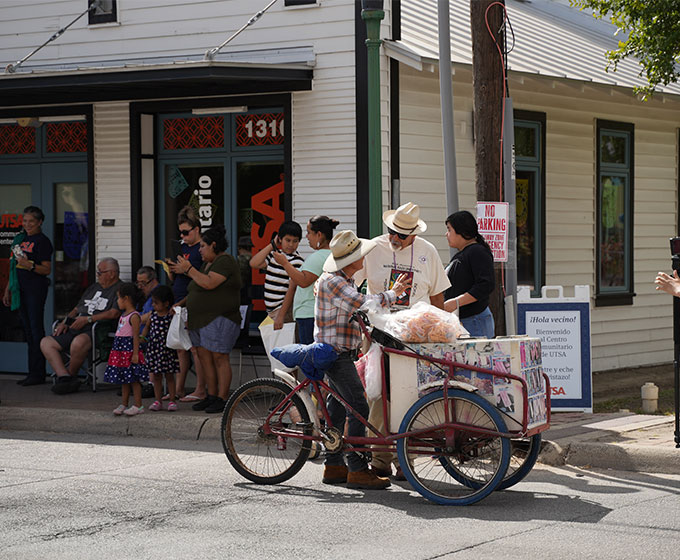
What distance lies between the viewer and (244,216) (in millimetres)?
13023

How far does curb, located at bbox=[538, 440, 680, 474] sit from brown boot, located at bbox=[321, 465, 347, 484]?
172cm

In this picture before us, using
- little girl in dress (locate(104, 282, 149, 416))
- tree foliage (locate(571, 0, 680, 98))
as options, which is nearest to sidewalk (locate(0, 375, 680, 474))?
little girl in dress (locate(104, 282, 149, 416))

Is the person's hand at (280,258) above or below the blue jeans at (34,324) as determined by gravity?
above

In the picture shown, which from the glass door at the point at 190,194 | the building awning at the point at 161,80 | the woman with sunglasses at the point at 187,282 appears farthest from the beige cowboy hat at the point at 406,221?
the glass door at the point at 190,194

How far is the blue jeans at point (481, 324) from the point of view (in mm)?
9344

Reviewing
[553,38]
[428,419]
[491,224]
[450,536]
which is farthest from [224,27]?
[450,536]

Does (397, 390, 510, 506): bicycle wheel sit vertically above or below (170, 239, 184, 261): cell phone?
below

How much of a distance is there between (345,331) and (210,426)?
119 inches

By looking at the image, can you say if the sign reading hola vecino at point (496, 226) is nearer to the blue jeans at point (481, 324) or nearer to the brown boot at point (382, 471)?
the blue jeans at point (481, 324)

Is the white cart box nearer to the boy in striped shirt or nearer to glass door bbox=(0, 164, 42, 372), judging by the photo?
the boy in striped shirt

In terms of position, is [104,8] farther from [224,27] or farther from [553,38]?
[553,38]

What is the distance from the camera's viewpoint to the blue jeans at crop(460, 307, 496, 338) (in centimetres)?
934

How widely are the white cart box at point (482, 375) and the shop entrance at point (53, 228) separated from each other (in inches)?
274

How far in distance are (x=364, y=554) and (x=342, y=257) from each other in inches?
97.9
